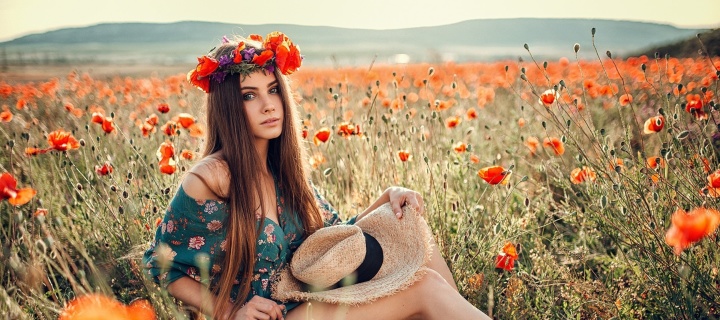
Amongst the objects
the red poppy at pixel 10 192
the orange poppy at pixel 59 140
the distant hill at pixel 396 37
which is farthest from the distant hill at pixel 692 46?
the distant hill at pixel 396 37

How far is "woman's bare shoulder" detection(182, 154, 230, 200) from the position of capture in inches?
77.3

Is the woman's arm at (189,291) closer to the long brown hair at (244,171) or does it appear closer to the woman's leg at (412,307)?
the long brown hair at (244,171)

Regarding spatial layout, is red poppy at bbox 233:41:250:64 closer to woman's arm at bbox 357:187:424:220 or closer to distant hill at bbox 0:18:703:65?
woman's arm at bbox 357:187:424:220

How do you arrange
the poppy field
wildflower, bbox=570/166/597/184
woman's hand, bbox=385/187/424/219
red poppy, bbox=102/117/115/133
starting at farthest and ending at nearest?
red poppy, bbox=102/117/115/133 → wildflower, bbox=570/166/597/184 → woman's hand, bbox=385/187/424/219 → the poppy field

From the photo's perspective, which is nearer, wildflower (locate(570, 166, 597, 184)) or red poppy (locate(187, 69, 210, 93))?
red poppy (locate(187, 69, 210, 93))

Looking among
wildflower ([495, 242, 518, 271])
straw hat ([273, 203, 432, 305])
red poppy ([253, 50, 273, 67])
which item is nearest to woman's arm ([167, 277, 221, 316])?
straw hat ([273, 203, 432, 305])

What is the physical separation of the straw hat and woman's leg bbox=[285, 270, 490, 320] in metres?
0.03

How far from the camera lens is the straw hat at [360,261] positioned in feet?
6.57

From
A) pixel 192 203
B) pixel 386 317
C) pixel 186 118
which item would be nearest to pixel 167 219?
pixel 192 203

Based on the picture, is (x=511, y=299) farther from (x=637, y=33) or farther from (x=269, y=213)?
(x=637, y=33)

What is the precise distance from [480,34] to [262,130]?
105 metres

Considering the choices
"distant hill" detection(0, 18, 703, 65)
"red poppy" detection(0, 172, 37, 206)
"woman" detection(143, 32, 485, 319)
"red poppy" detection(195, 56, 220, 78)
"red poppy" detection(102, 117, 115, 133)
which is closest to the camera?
"red poppy" detection(0, 172, 37, 206)

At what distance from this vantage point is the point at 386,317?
6.58 ft

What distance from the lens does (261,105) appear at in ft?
7.19
